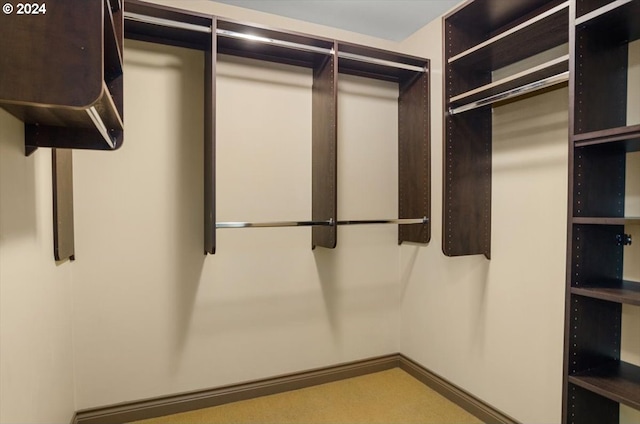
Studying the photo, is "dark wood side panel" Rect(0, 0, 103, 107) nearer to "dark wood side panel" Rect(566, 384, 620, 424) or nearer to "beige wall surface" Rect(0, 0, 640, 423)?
"beige wall surface" Rect(0, 0, 640, 423)

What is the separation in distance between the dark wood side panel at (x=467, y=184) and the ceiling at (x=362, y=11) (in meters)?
0.91

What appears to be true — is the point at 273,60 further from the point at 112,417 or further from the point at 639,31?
the point at 112,417

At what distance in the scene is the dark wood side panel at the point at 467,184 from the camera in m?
2.28

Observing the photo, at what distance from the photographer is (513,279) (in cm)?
220

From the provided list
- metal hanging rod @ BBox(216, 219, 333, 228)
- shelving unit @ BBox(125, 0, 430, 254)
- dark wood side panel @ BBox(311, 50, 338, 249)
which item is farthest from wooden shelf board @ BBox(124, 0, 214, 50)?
metal hanging rod @ BBox(216, 219, 333, 228)

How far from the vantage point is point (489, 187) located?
2355 millimetres

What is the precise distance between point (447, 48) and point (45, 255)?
7.81 ft

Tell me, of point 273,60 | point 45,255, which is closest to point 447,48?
point 273,60

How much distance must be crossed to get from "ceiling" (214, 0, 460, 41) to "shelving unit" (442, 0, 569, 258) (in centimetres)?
46

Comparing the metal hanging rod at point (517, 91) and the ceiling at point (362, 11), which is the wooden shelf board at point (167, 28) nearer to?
the ceiling at point (362, 11)

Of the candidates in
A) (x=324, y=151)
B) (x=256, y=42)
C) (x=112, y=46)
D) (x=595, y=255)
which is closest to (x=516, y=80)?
(x=595, y=255)

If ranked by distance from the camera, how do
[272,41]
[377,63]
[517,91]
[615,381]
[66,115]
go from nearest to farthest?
[66,115]
[615,381]
[517,91]
[272,41]
[377,63]

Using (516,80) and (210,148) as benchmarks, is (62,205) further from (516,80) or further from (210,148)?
(516,80)

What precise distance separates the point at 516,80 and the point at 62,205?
2383 mm
